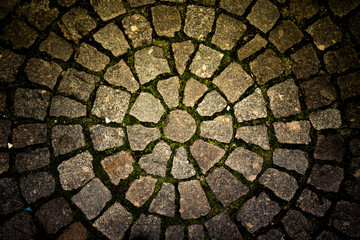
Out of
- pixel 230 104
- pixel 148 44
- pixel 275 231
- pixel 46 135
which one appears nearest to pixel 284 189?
pixel 275 231

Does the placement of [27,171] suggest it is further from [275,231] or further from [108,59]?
[275,231]

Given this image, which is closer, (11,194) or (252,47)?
(11,194)

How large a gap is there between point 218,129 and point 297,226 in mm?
1487

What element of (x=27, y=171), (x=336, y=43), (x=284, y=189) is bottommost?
(x=27, y=171)

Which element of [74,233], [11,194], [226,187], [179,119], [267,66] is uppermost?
[267,66]

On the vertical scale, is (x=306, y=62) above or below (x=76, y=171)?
above

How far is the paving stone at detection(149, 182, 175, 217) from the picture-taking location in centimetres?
237

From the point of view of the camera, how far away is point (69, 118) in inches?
93.2

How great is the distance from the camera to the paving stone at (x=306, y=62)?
2.39m

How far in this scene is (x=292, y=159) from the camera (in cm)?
236

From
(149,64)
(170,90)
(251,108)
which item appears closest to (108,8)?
(149,64)

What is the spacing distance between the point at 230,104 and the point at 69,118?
1958 millimetres

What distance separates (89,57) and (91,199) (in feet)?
5.62

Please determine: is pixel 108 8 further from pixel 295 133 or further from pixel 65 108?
pixel 295 133
